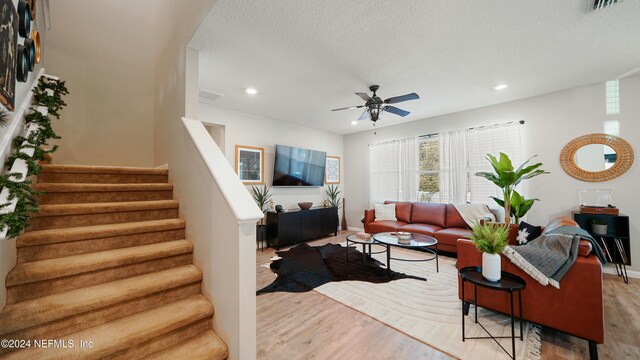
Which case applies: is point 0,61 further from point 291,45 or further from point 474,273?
point 474,273

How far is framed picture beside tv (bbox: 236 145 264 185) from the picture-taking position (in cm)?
455

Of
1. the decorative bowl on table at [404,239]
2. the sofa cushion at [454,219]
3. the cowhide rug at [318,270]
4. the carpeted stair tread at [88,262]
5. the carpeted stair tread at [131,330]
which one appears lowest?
the cowhide rug at [318,270]

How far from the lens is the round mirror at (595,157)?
10.9 ft

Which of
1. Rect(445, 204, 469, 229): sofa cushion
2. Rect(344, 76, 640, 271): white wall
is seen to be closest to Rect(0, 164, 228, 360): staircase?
Rect(445, 204, 469, 229): sofa cushion

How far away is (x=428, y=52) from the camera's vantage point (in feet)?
8.39

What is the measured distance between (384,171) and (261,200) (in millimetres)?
3125

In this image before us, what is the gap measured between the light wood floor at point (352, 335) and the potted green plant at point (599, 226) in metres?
0.80

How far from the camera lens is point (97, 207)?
6.23 feet

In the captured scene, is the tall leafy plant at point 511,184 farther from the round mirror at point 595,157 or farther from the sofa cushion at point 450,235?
the sofa cushion at point 450,235

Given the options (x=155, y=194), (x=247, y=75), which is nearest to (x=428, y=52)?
(x=247, y=75)

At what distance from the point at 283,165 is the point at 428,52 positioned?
3411 millimetres

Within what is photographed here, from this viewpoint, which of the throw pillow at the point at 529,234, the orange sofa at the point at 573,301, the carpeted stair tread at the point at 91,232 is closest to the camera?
the carpeted stair tread at the point at 91,232

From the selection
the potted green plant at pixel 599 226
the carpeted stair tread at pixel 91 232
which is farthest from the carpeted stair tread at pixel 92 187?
the potted green plant at pixel 599 226

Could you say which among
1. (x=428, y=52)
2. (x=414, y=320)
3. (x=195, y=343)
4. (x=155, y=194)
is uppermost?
(x=428, y=52)
